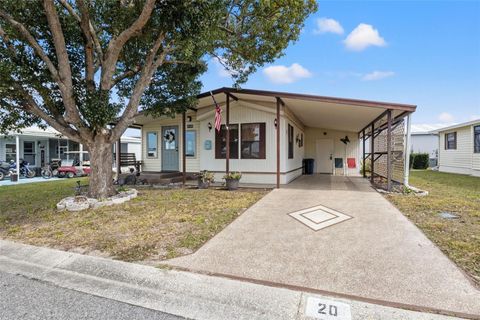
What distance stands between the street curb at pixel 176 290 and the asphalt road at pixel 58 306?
0.29 ft

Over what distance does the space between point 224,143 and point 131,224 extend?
6.06m

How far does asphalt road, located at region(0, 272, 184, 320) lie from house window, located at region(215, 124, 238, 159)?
790 cm

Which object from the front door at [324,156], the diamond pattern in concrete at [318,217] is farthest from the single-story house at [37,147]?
the diamond pattern in concrete at [318,217]

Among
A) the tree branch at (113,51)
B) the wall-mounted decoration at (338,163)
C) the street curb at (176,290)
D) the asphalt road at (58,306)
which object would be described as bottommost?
the asphalt road at (58,306)

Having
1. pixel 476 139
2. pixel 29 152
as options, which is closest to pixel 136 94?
pixel 476 139

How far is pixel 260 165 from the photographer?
10.0 m

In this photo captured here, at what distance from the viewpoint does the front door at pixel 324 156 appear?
15391mm

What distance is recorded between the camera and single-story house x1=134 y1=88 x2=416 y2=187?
8727 millimetres

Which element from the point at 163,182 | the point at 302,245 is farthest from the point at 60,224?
the point at 163,182

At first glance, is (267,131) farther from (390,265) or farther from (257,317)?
(257,317)

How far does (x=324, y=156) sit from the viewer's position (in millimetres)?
15516

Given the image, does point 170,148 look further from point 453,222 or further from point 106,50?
point 453,222

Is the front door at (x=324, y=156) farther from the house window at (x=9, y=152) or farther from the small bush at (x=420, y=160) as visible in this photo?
the house window at (x=9, y=152)

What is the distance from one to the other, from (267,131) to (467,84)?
54.4ft
